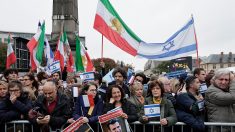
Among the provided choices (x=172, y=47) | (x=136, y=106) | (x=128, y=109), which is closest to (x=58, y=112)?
(x=128, y=109)

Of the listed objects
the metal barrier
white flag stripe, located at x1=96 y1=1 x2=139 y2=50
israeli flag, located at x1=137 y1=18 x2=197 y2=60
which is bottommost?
the metal barrier

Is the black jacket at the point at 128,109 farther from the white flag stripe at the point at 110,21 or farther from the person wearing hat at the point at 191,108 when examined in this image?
the white flag stripe at the point at 110,21

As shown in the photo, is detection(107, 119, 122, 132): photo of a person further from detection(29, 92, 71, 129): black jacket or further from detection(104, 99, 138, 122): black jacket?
detection(29, 92, 71, 129): black jacket

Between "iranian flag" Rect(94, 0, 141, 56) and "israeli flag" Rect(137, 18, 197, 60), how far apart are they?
0.78 feet

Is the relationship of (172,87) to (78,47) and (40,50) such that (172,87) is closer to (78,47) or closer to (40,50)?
(78,47)

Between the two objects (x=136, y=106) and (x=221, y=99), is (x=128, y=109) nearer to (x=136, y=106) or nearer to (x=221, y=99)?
(x=136, y=106)

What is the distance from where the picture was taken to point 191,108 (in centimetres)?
512

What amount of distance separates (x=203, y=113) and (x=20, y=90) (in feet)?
9.24

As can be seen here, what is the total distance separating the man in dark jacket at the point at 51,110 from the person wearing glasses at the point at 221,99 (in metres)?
2.13

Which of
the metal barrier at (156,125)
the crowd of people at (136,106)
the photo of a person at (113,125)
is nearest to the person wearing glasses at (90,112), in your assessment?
the crowd of people at (136,106)

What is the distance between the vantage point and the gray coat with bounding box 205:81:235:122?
4.89 meters

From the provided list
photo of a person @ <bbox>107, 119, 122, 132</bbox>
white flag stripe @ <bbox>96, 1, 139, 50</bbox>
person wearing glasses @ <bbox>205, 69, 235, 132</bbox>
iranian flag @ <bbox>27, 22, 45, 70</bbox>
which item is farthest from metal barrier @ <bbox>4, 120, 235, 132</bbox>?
iranian flag @ <bbox>27, 22, 45, 70</bbox>

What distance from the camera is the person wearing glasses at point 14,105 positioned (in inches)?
211

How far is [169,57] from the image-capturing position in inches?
336
